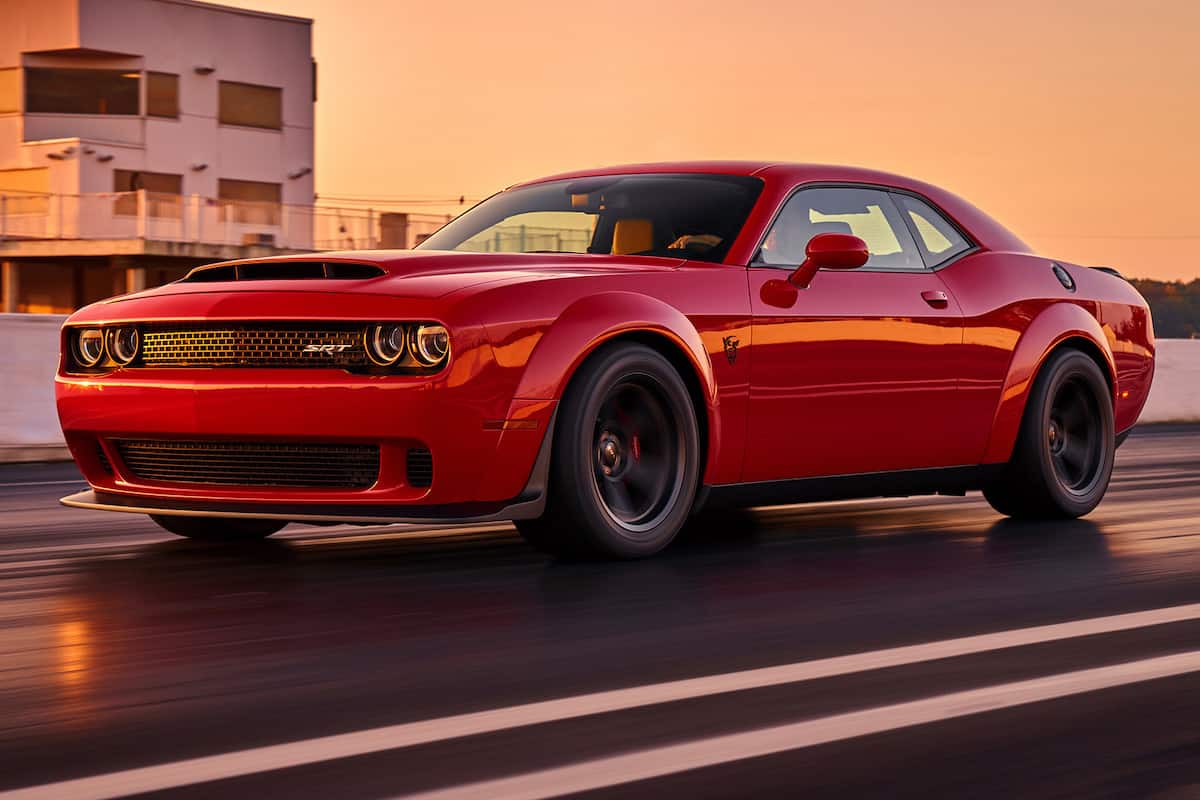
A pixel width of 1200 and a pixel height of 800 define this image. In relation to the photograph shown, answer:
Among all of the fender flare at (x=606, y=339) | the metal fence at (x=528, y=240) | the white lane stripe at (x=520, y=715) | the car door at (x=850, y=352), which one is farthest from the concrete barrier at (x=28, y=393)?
the white lane stripe at (x=520, y=715)

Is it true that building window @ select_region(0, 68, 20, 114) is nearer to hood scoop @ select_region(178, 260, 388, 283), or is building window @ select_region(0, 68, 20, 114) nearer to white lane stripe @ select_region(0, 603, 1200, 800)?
hood scoop @ select_region(178, 260, 388, 283)

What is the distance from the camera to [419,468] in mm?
6035

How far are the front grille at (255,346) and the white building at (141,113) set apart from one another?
42603 millimetres

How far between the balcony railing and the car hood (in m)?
37.2

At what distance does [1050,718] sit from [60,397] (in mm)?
3949

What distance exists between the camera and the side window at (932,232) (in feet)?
26.4

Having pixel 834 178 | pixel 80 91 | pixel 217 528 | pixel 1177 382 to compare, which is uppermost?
pixel 80 91

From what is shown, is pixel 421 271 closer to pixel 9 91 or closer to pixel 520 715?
pixel 520 715

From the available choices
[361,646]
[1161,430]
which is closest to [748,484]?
[361,646]

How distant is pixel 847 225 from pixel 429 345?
8.05ft

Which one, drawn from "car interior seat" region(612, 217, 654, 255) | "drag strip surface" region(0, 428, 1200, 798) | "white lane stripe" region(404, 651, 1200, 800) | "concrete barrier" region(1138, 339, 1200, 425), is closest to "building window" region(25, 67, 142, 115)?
"concrete barrier" region(1138, 339, 1200, 425)

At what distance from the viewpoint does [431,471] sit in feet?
19.7

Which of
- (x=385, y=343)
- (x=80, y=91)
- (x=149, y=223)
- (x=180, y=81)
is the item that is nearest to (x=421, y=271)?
(x=385, y=343)

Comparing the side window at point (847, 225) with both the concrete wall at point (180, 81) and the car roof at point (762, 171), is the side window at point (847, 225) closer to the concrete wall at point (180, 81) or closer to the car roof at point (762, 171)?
the car roof at point (762, 171)
